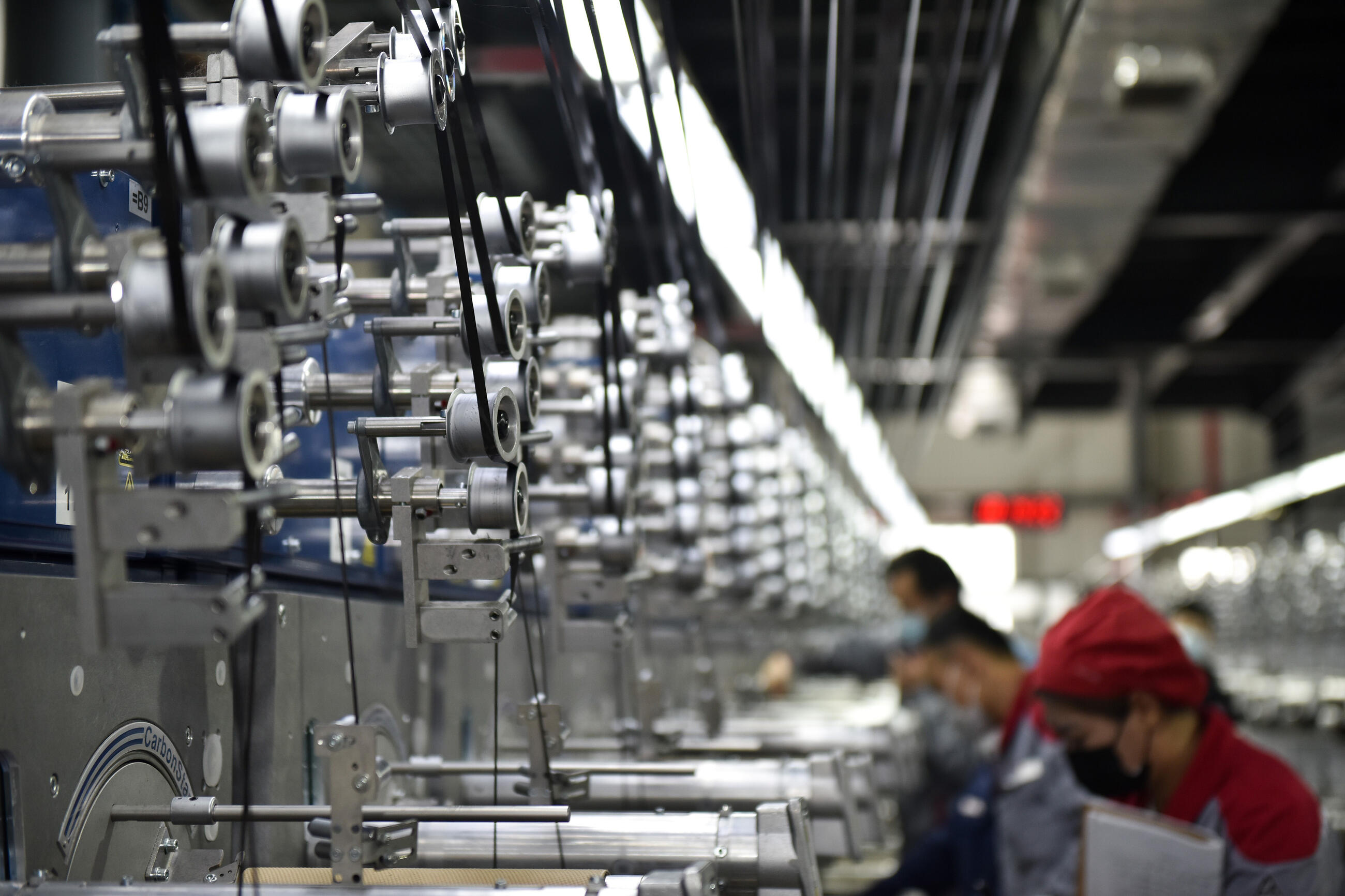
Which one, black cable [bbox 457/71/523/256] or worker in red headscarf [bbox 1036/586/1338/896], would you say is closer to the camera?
black cable [bbox 457/71/523/256]

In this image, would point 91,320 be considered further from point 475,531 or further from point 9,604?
point 475,531

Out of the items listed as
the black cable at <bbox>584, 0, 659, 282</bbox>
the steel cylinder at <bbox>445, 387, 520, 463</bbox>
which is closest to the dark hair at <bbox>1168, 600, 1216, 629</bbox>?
the black cable at <bbox>584, 0, 659, 282</bbox>

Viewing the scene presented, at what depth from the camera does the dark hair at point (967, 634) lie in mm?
4102

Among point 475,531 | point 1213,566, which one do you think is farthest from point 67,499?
point 1213,566

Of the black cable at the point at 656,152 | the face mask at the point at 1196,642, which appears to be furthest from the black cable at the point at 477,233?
the face mask at the point at 1196,642

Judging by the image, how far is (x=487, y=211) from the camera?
1.51m

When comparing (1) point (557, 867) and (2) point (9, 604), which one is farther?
(1) point (557, 867)

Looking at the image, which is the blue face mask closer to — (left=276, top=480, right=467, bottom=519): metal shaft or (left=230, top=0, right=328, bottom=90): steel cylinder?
(left=276, top=480, right=467, bottom=519): metal shaft

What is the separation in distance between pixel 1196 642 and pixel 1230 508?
251 inches

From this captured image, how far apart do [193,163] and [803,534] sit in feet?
14.9

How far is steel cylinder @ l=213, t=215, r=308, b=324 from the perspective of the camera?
0.96 m

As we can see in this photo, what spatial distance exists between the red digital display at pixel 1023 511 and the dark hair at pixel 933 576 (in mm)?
14363

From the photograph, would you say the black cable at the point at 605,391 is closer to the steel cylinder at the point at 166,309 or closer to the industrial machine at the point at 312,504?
the industrial machine at the point at 312,504

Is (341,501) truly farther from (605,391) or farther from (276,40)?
(605,391)
